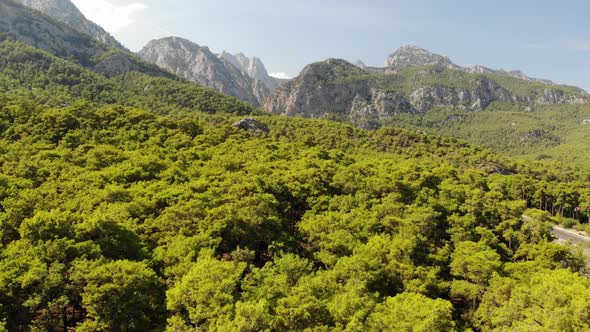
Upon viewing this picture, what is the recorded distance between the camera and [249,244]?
51875 mm

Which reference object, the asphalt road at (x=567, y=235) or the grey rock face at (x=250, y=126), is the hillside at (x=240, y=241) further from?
the grey rock face at (x=250, y=126)

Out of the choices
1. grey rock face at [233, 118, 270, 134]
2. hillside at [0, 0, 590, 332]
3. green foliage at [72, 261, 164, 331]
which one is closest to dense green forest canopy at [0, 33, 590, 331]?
green foliage at [72, 261, 164, 331]

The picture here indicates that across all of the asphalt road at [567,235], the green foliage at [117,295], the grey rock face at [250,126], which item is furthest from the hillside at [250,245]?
the grey rock face at [250,126]

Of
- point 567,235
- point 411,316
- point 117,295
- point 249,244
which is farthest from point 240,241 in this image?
point 567,235

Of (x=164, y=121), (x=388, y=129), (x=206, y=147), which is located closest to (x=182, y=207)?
(x=206, y=147)

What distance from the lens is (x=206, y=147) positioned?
99875 millimetres

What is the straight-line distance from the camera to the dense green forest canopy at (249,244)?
109 feet

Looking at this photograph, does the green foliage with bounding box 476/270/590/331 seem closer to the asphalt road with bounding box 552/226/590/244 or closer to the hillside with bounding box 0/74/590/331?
the hillside with bounding box 0/74/590/331

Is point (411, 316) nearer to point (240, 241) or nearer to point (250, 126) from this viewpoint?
point (240, 241)

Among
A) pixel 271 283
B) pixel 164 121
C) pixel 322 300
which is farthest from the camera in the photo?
pixel 164 121

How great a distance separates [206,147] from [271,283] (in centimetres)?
6764

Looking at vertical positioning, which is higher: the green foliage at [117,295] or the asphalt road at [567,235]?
the green foliage at [117,295]

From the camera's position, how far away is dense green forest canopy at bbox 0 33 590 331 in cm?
3322

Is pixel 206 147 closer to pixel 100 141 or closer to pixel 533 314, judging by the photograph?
pixel 100 141
